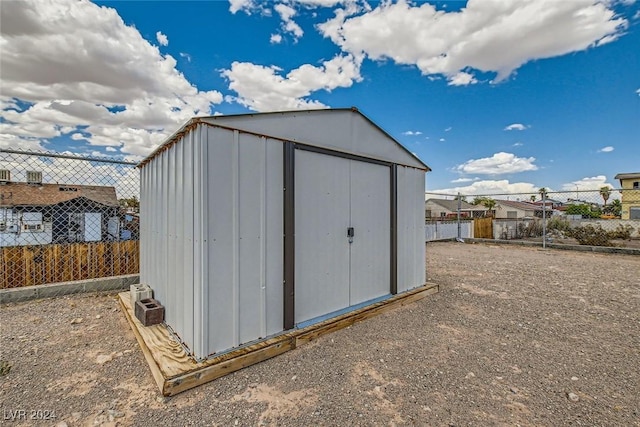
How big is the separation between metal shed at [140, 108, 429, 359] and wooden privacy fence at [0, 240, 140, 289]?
0.77m

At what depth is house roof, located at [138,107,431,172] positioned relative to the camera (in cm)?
232

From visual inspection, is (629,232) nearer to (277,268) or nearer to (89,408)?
(277,268)

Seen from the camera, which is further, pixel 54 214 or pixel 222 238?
pixel 54 214

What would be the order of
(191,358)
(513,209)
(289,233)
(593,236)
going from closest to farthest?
(191,358), (289,233), (593,236), (513,209)

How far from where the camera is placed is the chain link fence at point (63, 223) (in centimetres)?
354

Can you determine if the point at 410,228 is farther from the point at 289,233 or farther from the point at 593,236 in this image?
the point at 593,236

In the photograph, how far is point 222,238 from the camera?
2219mm

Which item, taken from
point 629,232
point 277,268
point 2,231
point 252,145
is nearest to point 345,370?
point 277,268

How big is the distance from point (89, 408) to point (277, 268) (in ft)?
5.16

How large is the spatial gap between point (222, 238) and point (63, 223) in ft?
12.2

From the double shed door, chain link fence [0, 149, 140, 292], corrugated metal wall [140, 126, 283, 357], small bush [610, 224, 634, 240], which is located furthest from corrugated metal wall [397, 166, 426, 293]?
small bush [610, 224, 634, 240]

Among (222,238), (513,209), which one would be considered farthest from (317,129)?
(513,209)

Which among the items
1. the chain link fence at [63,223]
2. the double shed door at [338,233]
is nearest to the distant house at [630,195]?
the double shed door at [338,233]

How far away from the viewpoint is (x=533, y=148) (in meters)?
13.1
